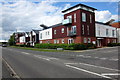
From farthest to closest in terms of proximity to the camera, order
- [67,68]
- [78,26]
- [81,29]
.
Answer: [78,26], [81,29], [67,68]

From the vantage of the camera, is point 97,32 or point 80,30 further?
point 97,32

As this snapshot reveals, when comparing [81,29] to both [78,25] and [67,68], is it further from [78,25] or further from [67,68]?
[67,68]

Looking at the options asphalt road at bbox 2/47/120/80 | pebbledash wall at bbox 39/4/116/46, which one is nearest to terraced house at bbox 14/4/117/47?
pebbledash wall at bbox 39/4/116/46

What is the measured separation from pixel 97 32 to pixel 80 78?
3224 cm

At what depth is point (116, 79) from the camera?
554 cm

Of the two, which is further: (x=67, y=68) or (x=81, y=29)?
(x=81, y=29)

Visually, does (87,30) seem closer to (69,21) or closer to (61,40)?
(69,21)

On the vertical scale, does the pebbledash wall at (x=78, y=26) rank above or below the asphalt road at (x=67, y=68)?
above

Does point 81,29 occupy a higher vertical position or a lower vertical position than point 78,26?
lower

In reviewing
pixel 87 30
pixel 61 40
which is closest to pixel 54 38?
pixel 61 40

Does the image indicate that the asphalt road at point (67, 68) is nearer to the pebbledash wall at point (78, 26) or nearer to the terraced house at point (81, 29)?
the pebbledash wall at point (78, 26)

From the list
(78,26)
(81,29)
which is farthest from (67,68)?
(78,26)

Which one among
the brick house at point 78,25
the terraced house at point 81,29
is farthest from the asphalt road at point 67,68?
the terraced house at point 81,29

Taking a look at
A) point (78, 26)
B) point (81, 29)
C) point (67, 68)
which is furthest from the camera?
point (78, 26)
